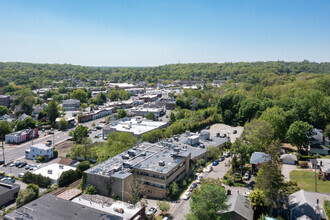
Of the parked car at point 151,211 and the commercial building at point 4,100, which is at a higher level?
the commercial building at point 4,100

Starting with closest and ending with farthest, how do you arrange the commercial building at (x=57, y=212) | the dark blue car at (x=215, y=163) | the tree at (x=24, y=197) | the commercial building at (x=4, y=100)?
the commercial building at (x=57, y=212)
the tree at (x=24, y=197)
the dark blue car at (x=215, y=163)
the commercial building at (x=4, y=100)

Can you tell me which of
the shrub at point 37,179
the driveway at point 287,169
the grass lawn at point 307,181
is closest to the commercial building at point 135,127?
the shrub at point 37,179

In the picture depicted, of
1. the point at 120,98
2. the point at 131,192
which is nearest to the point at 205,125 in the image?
the point at 131,192

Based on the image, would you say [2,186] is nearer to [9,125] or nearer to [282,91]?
[9,125]

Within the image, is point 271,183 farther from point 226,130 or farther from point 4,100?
point 4,100

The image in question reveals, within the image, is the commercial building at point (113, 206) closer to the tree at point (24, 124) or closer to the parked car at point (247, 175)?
the parked car at point (247, 175)

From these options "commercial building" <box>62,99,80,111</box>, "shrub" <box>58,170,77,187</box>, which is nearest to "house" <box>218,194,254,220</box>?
"shrub" <box>58,170,77,187</box>

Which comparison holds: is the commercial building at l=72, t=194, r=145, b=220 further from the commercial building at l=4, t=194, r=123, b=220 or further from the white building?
the white building
